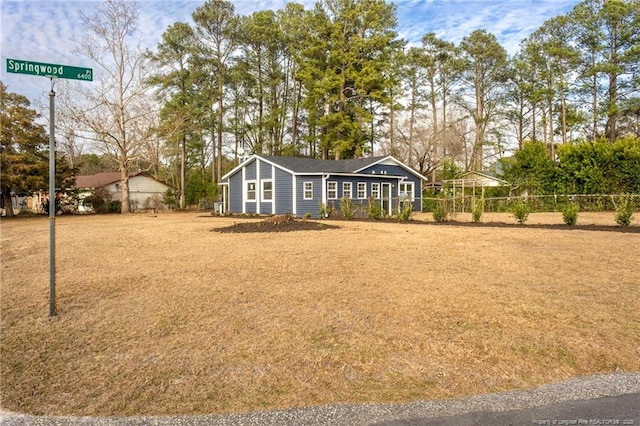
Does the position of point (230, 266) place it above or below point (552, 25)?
below

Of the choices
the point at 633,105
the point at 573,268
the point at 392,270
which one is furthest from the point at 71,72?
the point at 633,105

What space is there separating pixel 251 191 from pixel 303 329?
22.2 metres

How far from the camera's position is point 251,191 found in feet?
84.6

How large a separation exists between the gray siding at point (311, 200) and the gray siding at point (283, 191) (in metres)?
0.53

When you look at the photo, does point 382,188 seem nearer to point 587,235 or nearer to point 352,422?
point 587,235

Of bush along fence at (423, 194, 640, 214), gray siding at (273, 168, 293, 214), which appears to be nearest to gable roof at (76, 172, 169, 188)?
gray siding at (273, 168, 293, 214)

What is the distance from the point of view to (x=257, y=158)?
25.1 m

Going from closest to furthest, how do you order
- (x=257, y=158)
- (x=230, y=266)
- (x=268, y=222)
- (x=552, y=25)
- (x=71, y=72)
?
(x=71, y=72) < (x=230, y=266) < (x=268, y=222) < (x=257, y=158) < (x=552, y=25)

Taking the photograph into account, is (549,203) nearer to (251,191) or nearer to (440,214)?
(440,214)

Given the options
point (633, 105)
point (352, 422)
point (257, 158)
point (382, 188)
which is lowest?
point (352, 422)

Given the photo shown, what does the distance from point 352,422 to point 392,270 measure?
4425 mm

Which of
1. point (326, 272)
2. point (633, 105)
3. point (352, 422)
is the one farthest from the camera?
point (633, 105)

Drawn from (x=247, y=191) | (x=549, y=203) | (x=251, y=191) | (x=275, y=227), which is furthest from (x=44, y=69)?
(x=549, y=203)

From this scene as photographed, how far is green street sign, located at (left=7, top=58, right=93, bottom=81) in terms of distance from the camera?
412 cm
